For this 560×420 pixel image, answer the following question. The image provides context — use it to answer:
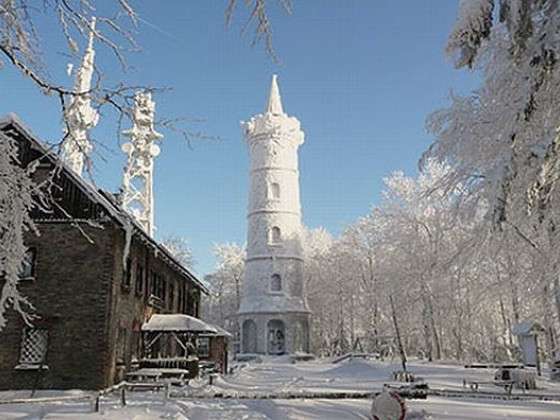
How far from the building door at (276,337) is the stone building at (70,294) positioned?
30402mm

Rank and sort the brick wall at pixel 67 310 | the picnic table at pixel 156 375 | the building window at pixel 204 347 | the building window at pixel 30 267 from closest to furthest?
1. the brick wall at pixel 67 310
2. the picnic table at pixel 156 375
3. the building window at pixel 30 267
4. the building window at pixel 204 347

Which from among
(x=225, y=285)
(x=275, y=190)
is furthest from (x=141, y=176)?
(x=225, y=285)

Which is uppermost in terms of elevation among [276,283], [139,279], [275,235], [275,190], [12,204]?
[275,190]

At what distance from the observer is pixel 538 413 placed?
13.9 metres


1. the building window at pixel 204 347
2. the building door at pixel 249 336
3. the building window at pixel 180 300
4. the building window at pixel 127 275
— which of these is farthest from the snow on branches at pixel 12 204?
the building door at pixel 249 336

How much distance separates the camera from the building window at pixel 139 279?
23105mm

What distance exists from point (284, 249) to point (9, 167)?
45.0m

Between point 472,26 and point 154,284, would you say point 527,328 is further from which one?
→ point 472,26

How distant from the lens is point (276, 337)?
2015 inches

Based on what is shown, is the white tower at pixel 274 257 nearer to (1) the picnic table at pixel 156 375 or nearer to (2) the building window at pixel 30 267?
(1) the picnic table at pixel 156 375

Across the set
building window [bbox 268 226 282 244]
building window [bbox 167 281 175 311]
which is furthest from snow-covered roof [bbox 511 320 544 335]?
building window [bbox 268 226 282 244]

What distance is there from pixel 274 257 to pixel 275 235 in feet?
6.38

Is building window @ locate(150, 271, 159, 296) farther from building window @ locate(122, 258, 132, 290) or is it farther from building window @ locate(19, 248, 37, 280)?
building window @ locate(19, 248, 37, 280)

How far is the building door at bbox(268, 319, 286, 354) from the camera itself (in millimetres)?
50469
